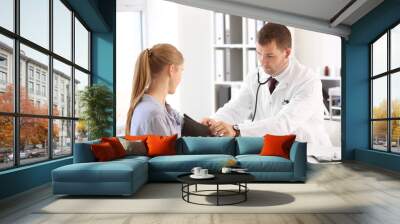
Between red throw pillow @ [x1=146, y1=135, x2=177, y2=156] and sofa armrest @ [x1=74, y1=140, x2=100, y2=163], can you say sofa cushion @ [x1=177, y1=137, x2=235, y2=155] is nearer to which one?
red throw pillow @ [x1=146, y1=135, x2=177, y2=156]

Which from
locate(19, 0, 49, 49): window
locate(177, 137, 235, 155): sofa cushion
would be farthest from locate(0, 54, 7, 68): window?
locate(177, 137, 235, 155): sofa cushion

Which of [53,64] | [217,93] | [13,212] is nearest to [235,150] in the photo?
[217,93]

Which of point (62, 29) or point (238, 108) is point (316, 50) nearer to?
point (238, 108)

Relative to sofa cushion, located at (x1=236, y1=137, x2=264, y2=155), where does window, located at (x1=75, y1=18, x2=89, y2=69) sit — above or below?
above

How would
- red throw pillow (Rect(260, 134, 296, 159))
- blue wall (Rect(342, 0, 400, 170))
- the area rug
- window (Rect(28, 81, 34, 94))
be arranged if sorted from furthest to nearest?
blue wall (Rect(342, 0, 400, 170)), red throw pillow (Rect(260, 134, 296, 159)), window (Rect(28, 81, 34, 94)), the area rug

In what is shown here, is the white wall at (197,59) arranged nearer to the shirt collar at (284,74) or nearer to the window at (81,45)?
the shirt collar at (284,74)

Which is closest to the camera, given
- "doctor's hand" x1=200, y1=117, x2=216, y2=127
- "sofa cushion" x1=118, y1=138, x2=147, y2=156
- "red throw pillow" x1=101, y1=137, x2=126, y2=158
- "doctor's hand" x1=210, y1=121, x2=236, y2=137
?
"red throw pillow" x1=101, y1=137, x2=126, y2=158

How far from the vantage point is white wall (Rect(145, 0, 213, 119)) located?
320 inches

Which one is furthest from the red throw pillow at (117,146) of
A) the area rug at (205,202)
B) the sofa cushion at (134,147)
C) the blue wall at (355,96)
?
the blue wall at (355,96)

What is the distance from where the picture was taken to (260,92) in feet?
26.9

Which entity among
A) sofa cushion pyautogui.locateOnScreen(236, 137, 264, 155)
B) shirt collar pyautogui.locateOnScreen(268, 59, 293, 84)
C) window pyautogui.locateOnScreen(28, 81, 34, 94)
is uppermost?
shirt collar pyautogui.locateOnScreen(268, 59, 293, 84)

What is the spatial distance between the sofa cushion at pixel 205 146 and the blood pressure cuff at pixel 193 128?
1054mm

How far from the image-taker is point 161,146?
6523 mm

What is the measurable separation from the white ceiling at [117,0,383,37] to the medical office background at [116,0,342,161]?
0.18 m
